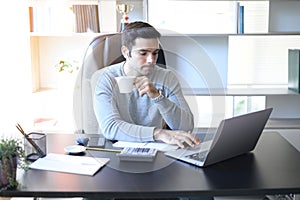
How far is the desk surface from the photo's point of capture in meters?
1.29

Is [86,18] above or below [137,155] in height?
above

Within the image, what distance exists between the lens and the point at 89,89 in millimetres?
2137

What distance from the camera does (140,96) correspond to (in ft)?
6.40

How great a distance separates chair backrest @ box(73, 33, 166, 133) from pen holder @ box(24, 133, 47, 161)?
42 cm

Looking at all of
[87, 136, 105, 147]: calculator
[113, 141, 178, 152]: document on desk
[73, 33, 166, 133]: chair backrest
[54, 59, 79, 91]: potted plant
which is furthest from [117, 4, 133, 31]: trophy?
[113, 141, 178, 152]: document on desk

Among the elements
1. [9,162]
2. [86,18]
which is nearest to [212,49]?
[86,18]

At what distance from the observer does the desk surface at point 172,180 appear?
1288 mm

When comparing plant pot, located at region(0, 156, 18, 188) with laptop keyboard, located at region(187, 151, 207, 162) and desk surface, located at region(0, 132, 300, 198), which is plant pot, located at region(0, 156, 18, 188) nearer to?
desk surface, located at region(0, 132, 300, 198)

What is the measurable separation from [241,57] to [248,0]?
428 mm

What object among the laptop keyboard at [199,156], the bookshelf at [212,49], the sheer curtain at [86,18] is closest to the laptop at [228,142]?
the laptop keyboard at [199,156]

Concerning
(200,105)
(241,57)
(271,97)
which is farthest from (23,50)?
(271,97)

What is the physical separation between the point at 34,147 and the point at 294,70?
222 centimetres

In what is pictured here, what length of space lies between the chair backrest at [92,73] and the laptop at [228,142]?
1.90 feet

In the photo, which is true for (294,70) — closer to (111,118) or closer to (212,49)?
(212,49)
